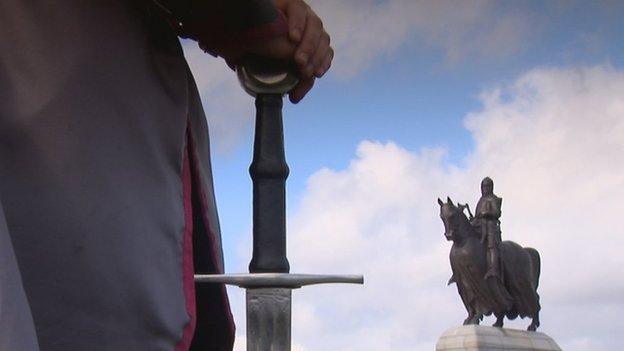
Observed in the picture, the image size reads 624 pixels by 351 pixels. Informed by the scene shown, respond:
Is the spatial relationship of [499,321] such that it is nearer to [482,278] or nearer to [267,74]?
Answer: [482,278]

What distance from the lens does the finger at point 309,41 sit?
0.97 m

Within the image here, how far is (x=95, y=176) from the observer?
2.50ft

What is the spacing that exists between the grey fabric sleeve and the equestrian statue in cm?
1196

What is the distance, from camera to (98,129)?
30.7 inches

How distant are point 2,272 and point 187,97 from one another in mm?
363

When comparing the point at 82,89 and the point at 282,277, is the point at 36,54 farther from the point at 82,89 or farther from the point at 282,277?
the point at 282,277

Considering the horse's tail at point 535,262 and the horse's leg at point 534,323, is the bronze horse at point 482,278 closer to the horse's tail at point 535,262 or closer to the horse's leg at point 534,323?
the horse's leg at point 534,323

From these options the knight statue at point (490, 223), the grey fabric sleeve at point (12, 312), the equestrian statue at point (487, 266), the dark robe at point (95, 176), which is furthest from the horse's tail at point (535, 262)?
the grey fabric sleeve at point (12, 312)

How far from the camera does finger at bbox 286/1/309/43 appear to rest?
37.8 inches

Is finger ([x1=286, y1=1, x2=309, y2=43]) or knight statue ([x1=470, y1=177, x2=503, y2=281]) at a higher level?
knight statue ([x1=470, y1=177, x2=503, y2=281])

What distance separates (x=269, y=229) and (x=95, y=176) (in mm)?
290

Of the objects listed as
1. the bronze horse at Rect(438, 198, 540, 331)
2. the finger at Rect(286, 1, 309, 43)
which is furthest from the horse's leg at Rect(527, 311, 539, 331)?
the finger at Rect(286, 1, 309, 43)

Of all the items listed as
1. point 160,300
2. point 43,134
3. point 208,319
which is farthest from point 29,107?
point 208,319

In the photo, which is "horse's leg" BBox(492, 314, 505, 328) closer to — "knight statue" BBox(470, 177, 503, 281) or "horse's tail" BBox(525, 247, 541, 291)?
"knight statue" BBox(470, 177, 503, 281)
